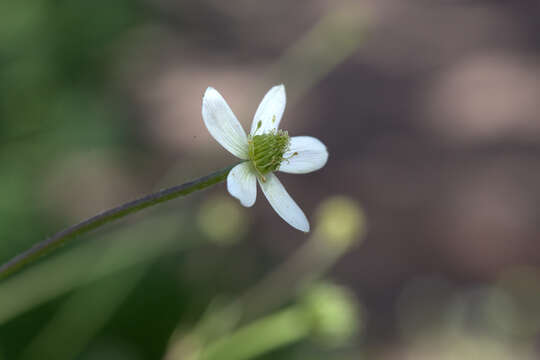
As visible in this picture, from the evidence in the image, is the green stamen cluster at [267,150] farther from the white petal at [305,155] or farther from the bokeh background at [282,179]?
the bokeh background at [282,179]

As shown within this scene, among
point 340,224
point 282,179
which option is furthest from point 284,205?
point 282,179

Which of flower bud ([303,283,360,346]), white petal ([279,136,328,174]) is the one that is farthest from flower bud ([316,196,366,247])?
white petal ([279,136,328,174])

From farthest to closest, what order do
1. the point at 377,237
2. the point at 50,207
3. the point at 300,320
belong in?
the point at 377,237 → the point at 50,207 → the point at 300,320

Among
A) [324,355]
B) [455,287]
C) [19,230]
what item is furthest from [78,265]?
[455,287]

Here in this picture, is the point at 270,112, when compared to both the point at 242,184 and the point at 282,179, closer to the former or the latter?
the point at 242,184

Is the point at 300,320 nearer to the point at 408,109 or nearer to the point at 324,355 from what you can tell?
the point at 324,355

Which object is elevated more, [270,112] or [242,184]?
[270,112]

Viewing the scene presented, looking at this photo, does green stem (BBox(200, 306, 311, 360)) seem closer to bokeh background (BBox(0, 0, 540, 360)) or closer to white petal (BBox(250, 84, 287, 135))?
bokeh background (BBox(0, 0, 540, 360))
